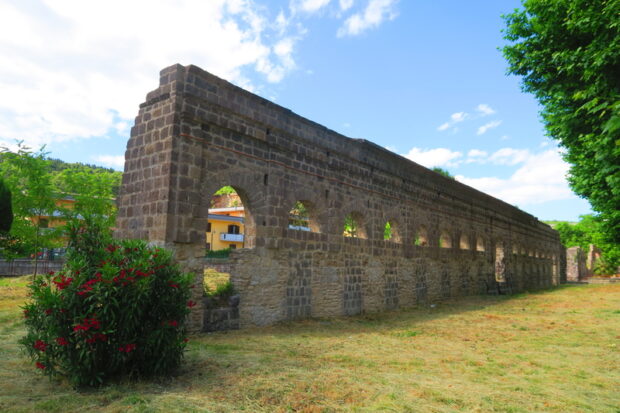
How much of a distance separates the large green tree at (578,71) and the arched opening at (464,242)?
539cm

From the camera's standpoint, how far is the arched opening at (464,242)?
17764mm

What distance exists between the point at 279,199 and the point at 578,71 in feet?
23.4

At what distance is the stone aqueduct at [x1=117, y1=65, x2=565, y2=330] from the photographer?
24.2 ft

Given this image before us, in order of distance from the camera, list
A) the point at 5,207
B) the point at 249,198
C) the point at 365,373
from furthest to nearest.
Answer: the point at 5,207, the point at 249,198, the point at 365,373

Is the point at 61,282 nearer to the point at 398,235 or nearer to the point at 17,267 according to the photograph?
the point at 398,235

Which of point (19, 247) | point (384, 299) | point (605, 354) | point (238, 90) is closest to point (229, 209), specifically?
point (19, 247)

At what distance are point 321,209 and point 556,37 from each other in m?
6.87

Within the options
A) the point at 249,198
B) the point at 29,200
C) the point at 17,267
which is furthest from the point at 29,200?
the point at 249,198

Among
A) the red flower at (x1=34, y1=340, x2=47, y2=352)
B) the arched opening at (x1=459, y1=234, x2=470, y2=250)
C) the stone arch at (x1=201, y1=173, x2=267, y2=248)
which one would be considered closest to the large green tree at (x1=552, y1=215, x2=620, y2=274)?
the arched opening at (x1=459, y1=234, x2=470, y2=250)

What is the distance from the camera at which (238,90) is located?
8.48m

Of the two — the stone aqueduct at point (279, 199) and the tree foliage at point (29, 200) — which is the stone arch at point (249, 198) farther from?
the tree foliage at point (29, 200)

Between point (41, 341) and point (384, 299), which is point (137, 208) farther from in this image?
point (384, 299)

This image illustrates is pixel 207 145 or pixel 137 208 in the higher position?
pixel 207 145

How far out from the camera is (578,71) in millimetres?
9148
